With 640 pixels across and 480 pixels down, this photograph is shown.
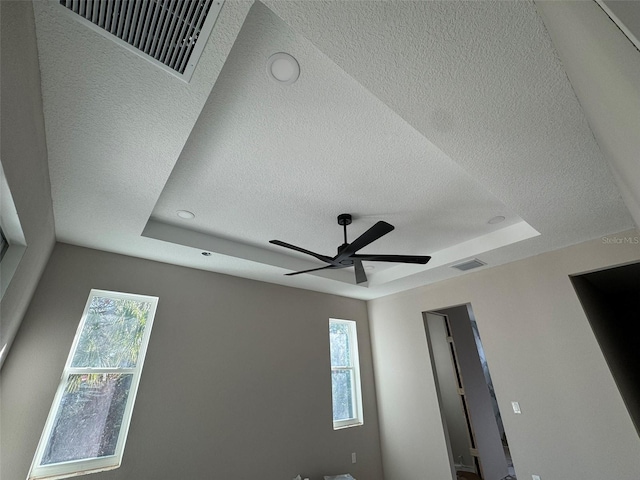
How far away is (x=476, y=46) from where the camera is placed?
47.7 inches

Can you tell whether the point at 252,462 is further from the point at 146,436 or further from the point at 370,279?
the point at 370,279

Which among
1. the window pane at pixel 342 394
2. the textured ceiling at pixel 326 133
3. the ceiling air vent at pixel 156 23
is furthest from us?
the window pane at pixel 342 394

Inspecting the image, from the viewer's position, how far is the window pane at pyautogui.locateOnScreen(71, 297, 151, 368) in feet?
8.77

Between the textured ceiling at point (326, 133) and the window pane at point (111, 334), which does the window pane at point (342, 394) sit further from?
the window pane at point (111, 334)

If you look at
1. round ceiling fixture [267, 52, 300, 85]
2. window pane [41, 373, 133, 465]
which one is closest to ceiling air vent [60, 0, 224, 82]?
round ceiling fixture [267, 52, 300, 85]

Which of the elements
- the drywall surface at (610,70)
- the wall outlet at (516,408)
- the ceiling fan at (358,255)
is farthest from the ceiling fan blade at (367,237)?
the wall outlet at (516,408)

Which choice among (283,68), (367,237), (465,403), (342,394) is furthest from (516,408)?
(283,68)

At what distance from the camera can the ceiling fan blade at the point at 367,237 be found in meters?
2.14

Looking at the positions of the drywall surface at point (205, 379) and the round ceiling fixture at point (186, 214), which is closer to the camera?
the drywall surface at point (205, 379)

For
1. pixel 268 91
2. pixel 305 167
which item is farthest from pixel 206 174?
pixel 268 91

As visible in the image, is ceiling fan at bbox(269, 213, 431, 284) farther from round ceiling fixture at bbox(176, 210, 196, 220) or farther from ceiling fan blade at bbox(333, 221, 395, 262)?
round ceiling fixture at bbox(176, 210, 196, 220)

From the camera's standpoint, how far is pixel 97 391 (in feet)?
8.57

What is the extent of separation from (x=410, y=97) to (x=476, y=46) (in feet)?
1.04

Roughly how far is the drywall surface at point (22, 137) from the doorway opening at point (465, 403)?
14.3 ft
